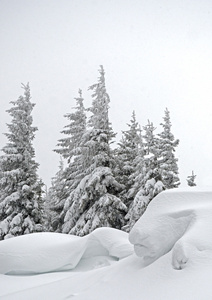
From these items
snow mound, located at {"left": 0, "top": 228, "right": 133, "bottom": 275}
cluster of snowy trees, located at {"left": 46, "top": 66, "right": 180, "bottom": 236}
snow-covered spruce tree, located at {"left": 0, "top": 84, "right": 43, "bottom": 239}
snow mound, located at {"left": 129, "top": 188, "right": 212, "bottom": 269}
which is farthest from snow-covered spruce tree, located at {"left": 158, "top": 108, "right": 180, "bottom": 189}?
snow mound, located at {"left": 129, "top": 188, "right": 212, "bottom": 269}

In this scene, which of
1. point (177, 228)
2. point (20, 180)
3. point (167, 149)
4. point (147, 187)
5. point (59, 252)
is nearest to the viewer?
point (177, 228)

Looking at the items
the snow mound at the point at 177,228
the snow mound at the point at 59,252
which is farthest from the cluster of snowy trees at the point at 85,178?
the snow mound at the point at 177,228

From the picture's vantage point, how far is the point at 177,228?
409cm

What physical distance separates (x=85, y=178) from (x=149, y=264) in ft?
41.1

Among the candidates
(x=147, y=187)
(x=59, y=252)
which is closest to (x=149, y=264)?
(x=59, y=252)

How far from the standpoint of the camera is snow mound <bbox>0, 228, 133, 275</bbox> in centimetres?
689

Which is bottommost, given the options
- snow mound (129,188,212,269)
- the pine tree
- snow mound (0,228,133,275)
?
snow mound (0,228,133,275)

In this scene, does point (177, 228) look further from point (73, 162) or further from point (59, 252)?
point (73, 162)

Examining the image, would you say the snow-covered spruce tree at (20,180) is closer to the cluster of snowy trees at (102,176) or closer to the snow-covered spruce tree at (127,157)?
the cluster of snowy trees at (102,176)

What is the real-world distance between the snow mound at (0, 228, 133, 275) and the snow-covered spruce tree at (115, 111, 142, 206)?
38.2 feet

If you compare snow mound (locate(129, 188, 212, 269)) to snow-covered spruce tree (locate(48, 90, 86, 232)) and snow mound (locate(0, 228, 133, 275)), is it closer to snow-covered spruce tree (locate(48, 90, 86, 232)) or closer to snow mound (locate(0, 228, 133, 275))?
snow mound (locate(0, 228, 133, 275))

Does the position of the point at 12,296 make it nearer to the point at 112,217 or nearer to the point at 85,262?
the point at 85,262

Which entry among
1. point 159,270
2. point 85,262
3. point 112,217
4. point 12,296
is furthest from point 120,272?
point 112,217

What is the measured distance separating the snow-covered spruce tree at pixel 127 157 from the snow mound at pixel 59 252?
1166cm
